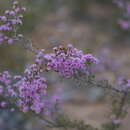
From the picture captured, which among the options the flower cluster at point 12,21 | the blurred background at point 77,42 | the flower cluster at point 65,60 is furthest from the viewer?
the blurred background at point 77,42

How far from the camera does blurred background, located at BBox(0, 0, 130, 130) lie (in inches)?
205

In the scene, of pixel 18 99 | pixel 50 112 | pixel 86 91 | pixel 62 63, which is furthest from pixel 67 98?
pixel 62 63

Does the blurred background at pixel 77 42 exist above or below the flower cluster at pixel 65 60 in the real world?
above

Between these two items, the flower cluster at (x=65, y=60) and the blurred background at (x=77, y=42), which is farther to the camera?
A: the blurred background at (x=77, y=42)

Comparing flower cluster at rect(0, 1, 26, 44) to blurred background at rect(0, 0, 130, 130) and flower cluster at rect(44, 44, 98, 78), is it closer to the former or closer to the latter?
flower cluster at rect(44, 44, 98, 78)

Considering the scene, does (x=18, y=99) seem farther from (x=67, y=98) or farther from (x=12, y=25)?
(x=67, y=98)

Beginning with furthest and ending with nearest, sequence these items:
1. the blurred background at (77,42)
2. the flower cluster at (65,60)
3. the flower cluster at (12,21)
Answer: the blurred background at (77,42) < the flower cluster at (12,21) < the flower cluster at (65,60)

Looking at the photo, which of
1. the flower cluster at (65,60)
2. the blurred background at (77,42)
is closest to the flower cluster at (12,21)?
the flower cluster at (65,60)

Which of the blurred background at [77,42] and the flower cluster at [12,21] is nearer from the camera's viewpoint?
the flower cluster at [12,21]

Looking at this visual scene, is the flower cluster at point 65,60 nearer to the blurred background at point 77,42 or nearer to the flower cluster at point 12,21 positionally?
the flower cluster at point 12,21

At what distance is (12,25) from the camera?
2.62m

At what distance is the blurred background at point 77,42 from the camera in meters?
5.22

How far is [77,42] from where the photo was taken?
24.1 feet

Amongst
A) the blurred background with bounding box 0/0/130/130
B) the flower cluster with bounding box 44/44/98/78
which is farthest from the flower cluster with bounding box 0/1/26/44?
the blurred background with bounding box 0/0/130/130
